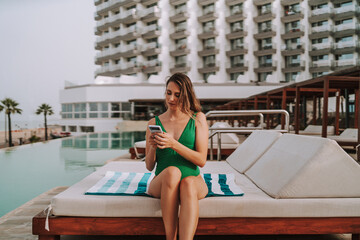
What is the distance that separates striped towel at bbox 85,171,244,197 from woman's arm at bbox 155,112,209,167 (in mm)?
228

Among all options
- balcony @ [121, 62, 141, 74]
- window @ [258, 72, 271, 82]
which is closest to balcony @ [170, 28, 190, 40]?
balcony @ [121, 62, 141, 74]

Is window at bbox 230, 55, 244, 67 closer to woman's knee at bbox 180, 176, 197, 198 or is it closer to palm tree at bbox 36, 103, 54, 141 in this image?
palm tree at bbox 36, 103, 54, 141

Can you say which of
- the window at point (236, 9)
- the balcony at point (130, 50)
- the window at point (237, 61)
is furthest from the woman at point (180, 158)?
the balcony at point (130, 50)

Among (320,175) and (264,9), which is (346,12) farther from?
(320,175)

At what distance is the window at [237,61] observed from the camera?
1206 inches

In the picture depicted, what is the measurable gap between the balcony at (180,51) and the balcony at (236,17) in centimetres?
479

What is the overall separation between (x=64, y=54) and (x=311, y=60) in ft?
187

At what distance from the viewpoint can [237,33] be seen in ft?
99.1

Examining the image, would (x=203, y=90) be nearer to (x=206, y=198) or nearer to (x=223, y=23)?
(x=223, y=23)

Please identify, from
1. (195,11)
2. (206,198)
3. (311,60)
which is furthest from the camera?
(195,11)

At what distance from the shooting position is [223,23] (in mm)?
31078

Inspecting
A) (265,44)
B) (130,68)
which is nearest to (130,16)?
(130,68)

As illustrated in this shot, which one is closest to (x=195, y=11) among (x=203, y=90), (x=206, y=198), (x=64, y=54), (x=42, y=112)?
(x=203, y=90)

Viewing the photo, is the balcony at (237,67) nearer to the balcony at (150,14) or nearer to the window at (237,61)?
the window at (237,61)
